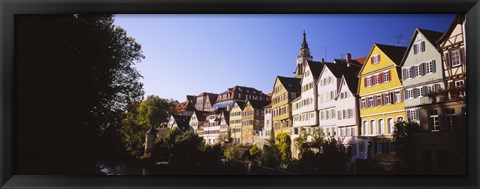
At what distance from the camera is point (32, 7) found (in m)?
4.98

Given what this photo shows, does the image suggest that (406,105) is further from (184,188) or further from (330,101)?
(184,188)

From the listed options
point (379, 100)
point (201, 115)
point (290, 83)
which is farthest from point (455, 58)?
point (201, 115)

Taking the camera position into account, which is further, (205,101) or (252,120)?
(252,120)

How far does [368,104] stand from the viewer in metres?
5.59

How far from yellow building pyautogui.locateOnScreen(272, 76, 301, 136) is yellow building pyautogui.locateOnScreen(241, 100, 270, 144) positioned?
159 millimetres

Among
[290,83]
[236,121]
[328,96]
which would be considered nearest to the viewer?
[290,83]

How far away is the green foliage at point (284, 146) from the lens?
Result: 548 cm

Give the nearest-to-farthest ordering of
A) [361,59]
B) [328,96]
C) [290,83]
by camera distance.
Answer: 1. [361,59]
2. [290,83]
3. [328,96]

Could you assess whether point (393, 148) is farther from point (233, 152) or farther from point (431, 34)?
point (233, 152)

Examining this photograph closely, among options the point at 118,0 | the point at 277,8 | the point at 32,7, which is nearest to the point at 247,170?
the point at 277,8

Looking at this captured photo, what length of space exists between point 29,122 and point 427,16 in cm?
489

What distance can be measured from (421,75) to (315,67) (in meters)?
1.29

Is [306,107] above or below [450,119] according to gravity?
above

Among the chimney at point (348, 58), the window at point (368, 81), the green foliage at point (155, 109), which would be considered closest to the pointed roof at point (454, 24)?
the window at point (368, 81)
